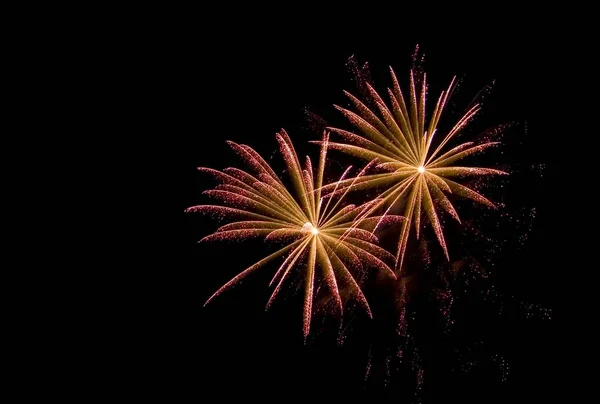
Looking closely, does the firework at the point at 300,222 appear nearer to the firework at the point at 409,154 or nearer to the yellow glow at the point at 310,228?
the yellow glow at the point at 310,228

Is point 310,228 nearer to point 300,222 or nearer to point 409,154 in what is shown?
point 300,222

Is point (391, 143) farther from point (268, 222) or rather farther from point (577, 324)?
point (577, 324)

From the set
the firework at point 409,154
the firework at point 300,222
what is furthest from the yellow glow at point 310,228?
the firework at point 409,154

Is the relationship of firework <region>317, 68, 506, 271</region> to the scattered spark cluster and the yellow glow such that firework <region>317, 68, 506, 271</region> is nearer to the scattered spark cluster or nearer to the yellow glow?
the scattered spark cluster

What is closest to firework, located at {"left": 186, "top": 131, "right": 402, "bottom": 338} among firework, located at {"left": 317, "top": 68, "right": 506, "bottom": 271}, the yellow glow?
the yellow glow

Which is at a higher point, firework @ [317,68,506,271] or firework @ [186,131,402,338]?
firework @ [317,68,506,271]

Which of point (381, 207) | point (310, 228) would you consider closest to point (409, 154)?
point (381, 207)
